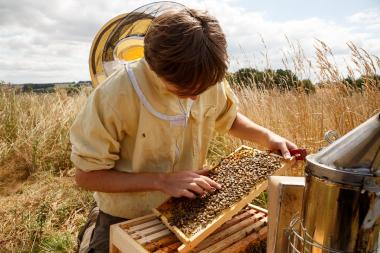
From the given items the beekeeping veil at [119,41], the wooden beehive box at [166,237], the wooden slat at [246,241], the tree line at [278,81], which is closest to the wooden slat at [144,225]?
the wooden beehive box at [166,237]

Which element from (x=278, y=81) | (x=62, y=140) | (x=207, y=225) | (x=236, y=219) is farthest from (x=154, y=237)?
(x=62, y=140)

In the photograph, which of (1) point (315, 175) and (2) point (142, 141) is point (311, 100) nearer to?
(2) point (142, 141)

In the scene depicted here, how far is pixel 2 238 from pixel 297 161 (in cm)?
324

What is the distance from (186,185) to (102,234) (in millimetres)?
844

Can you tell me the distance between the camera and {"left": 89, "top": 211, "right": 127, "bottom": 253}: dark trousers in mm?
2326

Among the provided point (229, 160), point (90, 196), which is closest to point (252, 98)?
point (90, 196)

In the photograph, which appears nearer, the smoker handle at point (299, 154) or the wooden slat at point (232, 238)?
the wooden slat at point (232, 238)

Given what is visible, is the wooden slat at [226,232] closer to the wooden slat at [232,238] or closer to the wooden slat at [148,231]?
the wooden slat at [232,238]

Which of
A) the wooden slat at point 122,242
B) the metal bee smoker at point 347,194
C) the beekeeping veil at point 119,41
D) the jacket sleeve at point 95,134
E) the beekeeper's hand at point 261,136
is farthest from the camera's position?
the beekeeping veil at point 119,41

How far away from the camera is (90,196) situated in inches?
186

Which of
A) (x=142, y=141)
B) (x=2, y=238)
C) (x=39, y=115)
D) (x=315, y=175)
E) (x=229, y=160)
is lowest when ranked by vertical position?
(x=2, y=238)

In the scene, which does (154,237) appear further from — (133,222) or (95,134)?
(95,134)

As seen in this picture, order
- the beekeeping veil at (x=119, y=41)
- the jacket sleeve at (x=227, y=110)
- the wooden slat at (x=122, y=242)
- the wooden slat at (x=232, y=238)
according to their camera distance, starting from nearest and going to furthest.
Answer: the wooden slat at (x=122, y=242) < the wooden slat at (x=232, y=238) < the beekeeping veil at (x=119, y=41) < the jacket sleeve at (x=227, y=110)

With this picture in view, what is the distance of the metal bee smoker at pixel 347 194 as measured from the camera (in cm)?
104
